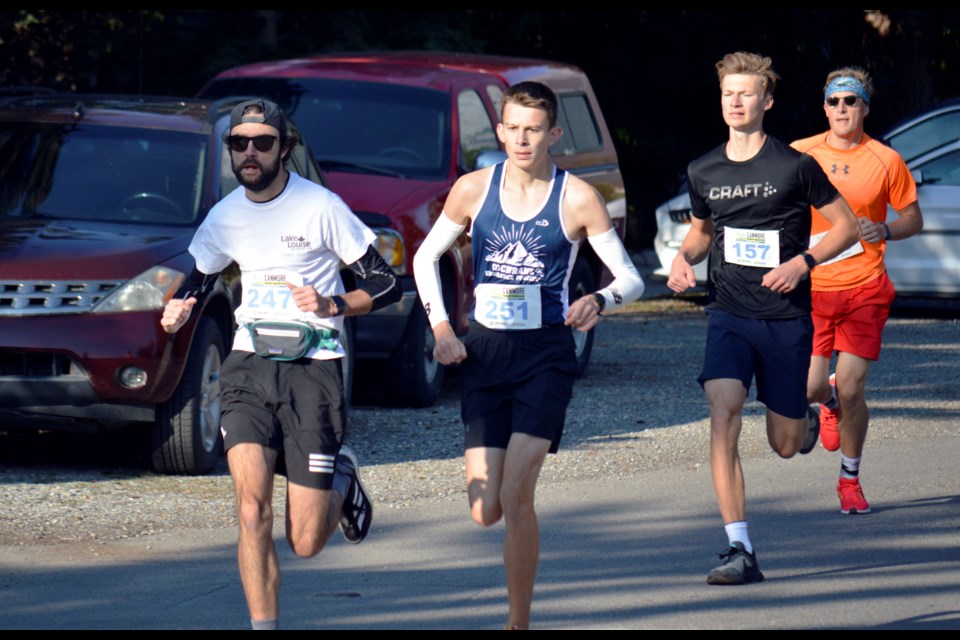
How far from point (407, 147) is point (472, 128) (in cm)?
53

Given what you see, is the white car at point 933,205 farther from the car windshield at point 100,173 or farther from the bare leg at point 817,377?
the car windshield at point 100,173

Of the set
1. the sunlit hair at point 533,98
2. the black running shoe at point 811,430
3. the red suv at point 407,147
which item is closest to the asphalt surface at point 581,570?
the black running shoe at point 811,430

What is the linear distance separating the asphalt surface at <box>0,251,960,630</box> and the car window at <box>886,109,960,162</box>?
735cm

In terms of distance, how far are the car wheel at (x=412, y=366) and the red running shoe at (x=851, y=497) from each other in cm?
338

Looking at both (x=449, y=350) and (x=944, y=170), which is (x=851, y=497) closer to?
(x=449, y=350)

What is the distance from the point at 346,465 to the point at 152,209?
328 centimetres

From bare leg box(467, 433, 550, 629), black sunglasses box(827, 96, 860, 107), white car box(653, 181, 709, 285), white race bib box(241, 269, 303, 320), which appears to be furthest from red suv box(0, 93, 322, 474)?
white car box(653, 181, 709, 285)

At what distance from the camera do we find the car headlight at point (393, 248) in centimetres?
1032

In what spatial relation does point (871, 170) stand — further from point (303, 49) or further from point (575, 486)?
point (303, 49)

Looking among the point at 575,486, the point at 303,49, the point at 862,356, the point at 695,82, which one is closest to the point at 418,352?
the point at 575,486

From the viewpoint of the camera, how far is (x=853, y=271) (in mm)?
8234

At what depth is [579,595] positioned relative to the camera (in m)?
6.46

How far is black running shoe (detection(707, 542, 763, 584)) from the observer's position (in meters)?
6.62

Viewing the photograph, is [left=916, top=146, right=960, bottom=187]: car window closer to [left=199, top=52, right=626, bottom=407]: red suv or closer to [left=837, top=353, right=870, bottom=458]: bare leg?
[left=199, top=52, right=626, bottom=407]: red suv
